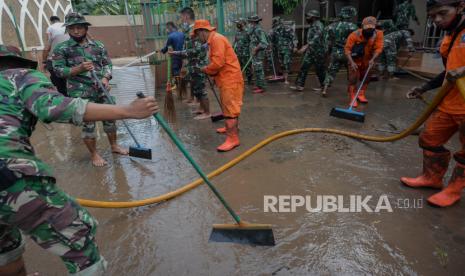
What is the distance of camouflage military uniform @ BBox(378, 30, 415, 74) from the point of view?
25.1 ft

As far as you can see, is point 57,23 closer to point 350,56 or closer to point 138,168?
point 138,168

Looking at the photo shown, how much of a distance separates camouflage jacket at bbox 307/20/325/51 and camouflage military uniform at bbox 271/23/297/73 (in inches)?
51.0

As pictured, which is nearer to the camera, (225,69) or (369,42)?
(225,69)

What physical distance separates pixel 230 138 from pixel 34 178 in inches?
119

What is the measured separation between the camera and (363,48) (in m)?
5.48

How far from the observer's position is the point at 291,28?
8188mm

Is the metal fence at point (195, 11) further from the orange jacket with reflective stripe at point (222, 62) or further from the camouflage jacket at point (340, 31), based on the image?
the orange jacket with reflective stripe at point (222, 62)

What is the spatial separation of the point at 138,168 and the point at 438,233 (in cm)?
320

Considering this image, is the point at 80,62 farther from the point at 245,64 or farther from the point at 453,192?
the point at 245,64

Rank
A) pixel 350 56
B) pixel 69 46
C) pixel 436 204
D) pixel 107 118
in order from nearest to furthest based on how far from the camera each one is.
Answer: pixel 107 118 → pixel 436 204 → pixel 69 46 → pixel 350 56

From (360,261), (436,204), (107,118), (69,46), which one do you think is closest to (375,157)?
(436,204)

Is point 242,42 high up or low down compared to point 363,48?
up

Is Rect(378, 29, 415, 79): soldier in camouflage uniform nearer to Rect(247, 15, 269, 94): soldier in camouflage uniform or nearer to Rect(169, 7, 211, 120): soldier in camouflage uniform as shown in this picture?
Rect(247, 15, 269, 94): soldier in camouflage uniform

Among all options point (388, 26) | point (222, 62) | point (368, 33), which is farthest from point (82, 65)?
point (388, 26)
